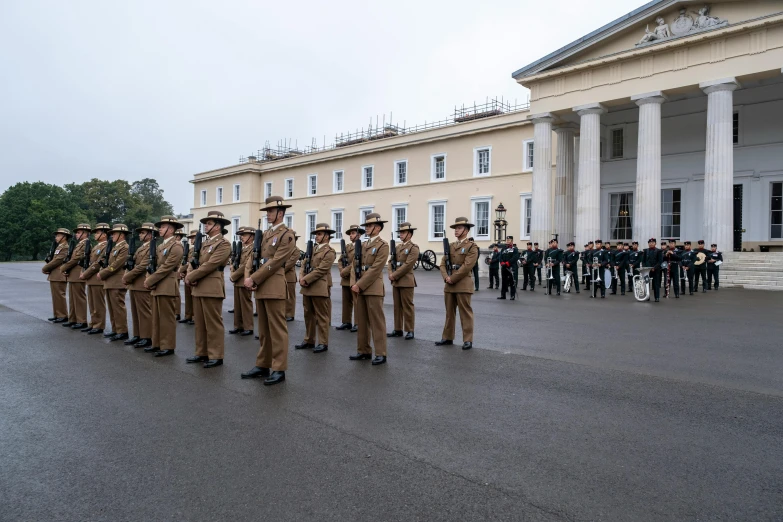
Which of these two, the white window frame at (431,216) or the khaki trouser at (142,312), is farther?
the white window frame at (431,216)

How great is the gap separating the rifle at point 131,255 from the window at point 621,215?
27907 mm

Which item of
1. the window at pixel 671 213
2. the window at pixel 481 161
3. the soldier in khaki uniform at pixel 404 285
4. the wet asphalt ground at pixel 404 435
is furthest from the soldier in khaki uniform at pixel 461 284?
the window at pixel 481 161

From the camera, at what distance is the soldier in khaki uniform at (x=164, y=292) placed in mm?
8328

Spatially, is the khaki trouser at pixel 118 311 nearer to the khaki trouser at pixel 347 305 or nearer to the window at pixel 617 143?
the khaki trouser at pixel 347 305

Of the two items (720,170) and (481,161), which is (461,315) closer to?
(720,170)

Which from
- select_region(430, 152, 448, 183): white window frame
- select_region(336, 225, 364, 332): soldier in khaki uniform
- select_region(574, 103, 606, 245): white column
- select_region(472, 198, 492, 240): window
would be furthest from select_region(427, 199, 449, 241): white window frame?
select_region(336, 225, 364, 332): soldier in khaki uniform

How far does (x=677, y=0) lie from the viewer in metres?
24.1

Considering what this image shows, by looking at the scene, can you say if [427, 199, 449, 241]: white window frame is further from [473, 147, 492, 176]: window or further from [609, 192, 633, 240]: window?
[609, 192, 633, 240]: window

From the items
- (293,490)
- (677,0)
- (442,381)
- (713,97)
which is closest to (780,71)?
(713,97)

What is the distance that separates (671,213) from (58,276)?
93.9ft

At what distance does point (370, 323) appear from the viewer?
820 cm

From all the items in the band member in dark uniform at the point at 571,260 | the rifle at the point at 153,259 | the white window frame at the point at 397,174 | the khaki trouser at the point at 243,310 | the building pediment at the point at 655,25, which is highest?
the building pediment at the point at 655,25

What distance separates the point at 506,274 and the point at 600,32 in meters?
16.1

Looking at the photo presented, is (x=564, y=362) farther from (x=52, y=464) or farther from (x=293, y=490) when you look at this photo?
(x=52, y=464)
